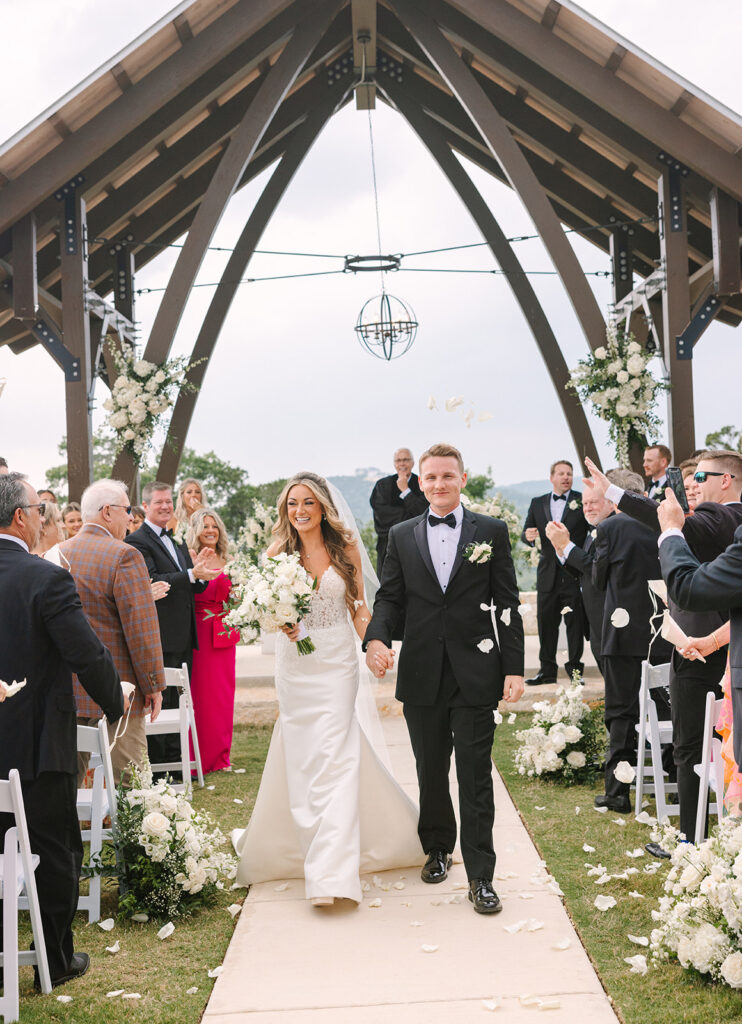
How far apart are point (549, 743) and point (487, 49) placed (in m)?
7.56

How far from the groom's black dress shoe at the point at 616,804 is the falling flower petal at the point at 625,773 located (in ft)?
0.80

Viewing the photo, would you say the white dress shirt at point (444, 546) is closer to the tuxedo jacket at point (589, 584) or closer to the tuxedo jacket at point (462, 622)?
the tuxedo jacket at point (462, 622)

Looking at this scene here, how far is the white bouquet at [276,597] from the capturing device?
196 inches

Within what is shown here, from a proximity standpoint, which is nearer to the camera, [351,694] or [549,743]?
[351,694]

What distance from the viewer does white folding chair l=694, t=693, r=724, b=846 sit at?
14.5ft

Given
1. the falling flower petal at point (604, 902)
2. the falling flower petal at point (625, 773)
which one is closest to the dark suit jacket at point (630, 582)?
the falling flower petal at point (625, 773)

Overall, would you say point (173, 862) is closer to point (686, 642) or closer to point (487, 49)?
point (686, 642)

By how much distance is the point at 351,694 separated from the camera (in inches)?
207

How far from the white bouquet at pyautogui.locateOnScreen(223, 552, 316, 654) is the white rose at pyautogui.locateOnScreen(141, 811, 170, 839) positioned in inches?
37.9

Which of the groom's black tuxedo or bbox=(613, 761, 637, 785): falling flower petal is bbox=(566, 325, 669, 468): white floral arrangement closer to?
bbox=(613, 761, 637, 785): falling flower petal

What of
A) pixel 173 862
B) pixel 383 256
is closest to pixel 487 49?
pixel 383 256

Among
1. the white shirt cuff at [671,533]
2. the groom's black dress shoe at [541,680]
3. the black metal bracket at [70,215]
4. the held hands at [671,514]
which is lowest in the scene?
the groom's black dress shoe at [541,680]

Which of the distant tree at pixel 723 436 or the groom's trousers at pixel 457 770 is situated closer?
the groom's trousers at pixel 457 770

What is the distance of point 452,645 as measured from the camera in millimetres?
4852
